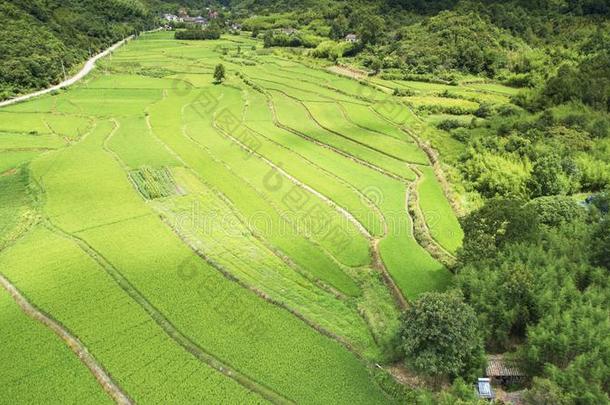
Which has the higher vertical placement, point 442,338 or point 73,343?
point 442,338

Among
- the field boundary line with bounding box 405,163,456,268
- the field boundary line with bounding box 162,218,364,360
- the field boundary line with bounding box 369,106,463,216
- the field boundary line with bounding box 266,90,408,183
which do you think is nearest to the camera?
the field boundary line with bounding box 162,218,364,360

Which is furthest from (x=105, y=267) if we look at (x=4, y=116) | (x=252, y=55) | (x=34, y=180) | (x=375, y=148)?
(x=252, y=55)

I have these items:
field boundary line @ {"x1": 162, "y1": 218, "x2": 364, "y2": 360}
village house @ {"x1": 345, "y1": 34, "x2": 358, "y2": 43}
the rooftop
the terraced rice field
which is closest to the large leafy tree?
the rooftop

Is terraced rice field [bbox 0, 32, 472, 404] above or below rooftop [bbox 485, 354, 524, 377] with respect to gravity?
below

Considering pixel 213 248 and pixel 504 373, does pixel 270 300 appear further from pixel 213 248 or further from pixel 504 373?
pixel 504 373

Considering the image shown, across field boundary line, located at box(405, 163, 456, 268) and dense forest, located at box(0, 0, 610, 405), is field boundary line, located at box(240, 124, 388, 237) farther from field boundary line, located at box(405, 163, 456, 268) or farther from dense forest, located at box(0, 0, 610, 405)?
dense forest, located at box(0, 0, 610, 405)

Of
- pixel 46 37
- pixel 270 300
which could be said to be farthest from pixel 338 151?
pixel 46 37

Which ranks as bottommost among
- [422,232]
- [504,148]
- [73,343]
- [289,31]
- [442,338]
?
[73,343]
